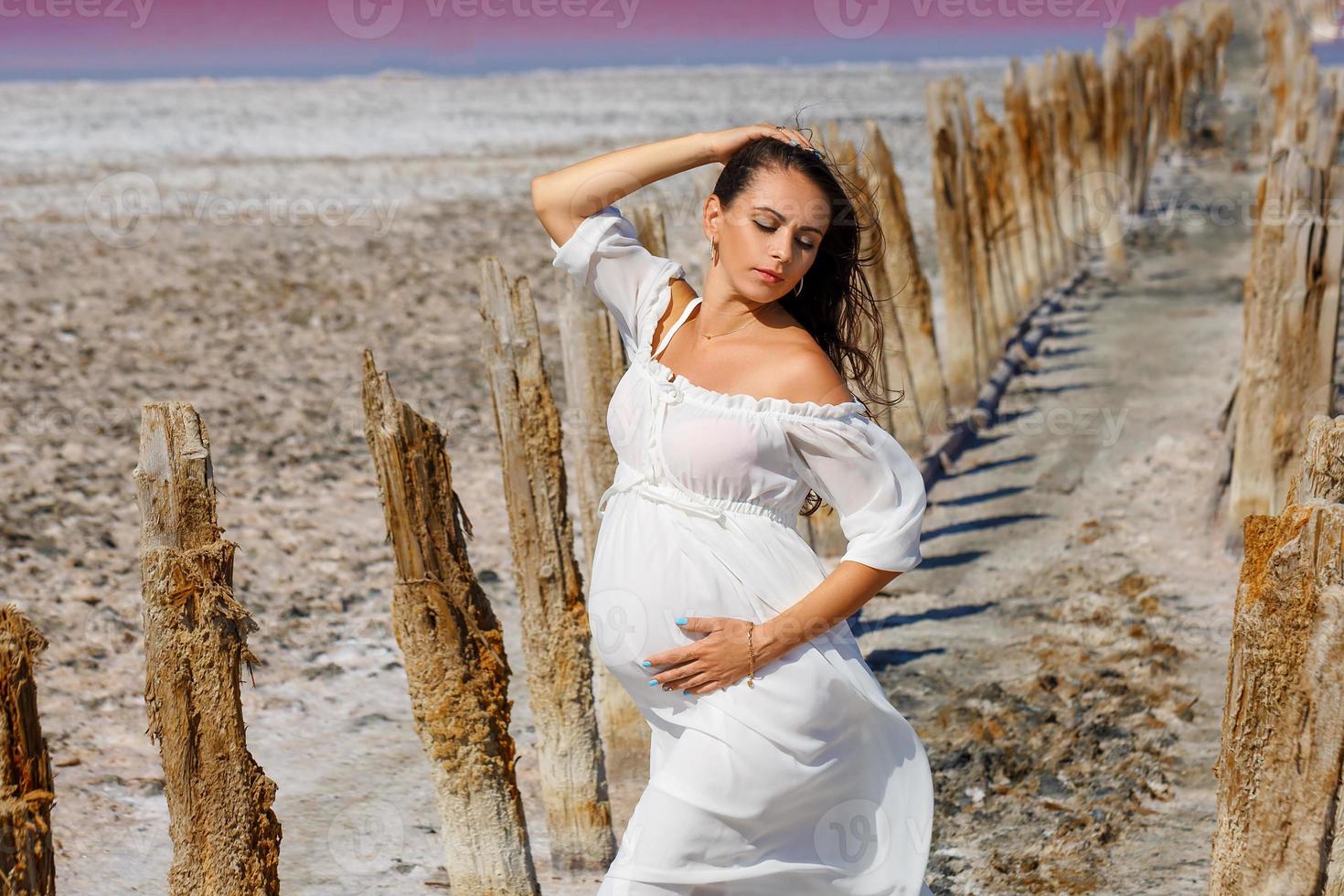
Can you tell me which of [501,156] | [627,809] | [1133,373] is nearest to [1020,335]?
[1133,373]

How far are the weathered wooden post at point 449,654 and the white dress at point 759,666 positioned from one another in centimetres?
53

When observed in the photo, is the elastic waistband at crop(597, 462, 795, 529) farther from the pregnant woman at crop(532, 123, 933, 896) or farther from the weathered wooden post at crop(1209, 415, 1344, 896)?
the weathered wooden post at crop(1209, 415, 1344, 896)

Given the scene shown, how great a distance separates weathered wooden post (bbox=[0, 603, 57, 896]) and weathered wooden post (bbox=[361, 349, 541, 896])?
794mm

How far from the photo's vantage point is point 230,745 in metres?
2.46

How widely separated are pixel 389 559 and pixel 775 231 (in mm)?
3976

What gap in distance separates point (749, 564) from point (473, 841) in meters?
1.14

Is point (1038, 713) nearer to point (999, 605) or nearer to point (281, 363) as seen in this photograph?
point (999, 605)

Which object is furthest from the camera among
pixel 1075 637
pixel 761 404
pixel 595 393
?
pixel 1075 637

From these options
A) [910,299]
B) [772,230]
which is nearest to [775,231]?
[772,230]

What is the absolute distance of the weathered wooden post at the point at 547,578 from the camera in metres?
3.10

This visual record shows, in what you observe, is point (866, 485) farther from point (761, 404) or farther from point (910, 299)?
point (910, 299)

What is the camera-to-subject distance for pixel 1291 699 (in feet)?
8.02

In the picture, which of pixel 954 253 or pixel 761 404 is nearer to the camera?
pixel 761 404

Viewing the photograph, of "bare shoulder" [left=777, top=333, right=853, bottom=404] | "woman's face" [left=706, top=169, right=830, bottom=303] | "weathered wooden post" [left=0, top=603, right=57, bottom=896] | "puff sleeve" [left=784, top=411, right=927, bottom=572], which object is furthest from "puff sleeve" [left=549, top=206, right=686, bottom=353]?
"weathered wooden post" [left=0, top=603, right=57, bottom=896]
